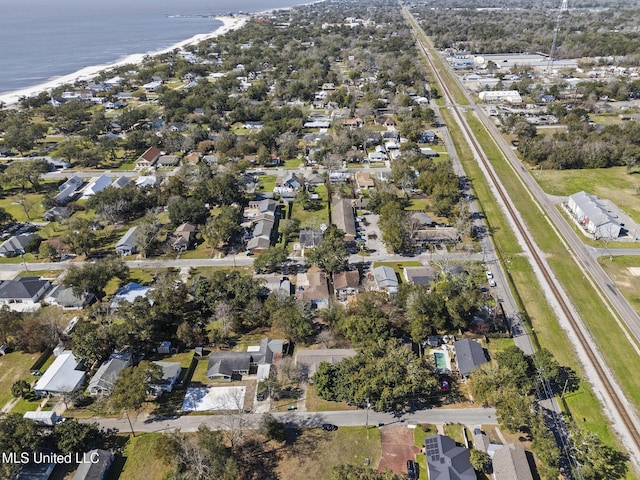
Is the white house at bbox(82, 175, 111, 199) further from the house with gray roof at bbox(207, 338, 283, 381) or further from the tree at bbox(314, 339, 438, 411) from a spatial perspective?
the tree at bbox(314, 339, 438, 411)

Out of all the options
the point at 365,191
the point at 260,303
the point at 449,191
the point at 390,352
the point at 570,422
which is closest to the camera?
the point at 570,422

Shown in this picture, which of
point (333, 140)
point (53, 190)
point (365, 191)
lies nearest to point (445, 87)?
point (333, 140)

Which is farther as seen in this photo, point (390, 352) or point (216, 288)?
point (216, 288)

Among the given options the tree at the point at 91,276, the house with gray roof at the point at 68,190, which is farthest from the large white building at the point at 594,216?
the house with gray roof at the point at 68,190

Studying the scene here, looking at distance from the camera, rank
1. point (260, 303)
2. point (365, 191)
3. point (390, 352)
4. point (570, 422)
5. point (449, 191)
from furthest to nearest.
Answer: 1. point (365, 191)
2. point (449, 191)
3. point (260, 303)
4. point (390, 352)
5. point (570, 422)

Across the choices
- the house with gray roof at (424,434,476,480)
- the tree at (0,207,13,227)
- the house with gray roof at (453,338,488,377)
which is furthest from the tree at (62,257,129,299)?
the house with gray roof at (453,338,488,377)

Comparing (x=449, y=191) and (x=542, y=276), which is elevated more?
(x=449, y=191)

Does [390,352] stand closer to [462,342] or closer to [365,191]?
[462,342]
